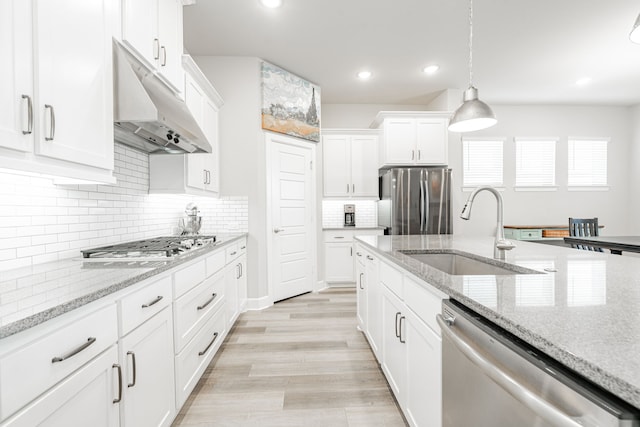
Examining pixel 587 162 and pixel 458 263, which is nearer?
pixel 458 263

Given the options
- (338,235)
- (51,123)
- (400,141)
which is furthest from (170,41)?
(400,141)

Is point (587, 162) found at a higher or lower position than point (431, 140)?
lower

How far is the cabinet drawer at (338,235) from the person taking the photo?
465 cm

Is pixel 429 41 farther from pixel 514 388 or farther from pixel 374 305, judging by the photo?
pixel 514 388

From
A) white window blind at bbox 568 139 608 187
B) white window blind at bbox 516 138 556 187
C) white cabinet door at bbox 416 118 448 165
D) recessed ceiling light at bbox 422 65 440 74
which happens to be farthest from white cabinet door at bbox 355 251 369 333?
white window blind at bbox 568 139 608 187

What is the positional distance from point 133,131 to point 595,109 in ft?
24.3

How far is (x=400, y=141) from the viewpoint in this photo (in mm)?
4633

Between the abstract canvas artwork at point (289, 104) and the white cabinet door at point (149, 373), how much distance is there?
2752 millimetres

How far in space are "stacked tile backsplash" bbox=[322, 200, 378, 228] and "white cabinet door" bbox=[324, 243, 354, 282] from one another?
0.63 m

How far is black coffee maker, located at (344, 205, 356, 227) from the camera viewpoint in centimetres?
511

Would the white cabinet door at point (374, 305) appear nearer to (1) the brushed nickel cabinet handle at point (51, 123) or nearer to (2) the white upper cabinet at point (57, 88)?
(2) the white upper cabinet at point (57, 88)

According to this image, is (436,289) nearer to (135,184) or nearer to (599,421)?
(599,421)

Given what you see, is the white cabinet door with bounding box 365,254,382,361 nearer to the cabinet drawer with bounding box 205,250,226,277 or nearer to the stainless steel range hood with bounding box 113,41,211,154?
the cabinet drawer with bounding box 205,250,226,277

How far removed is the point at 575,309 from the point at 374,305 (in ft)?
5.27
